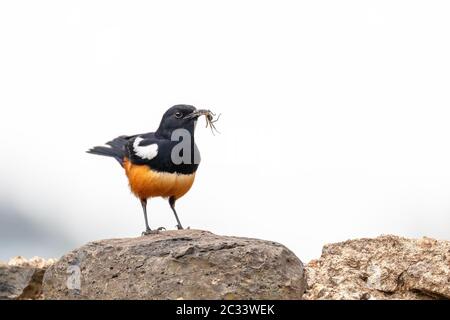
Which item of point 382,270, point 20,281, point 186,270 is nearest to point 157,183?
point 20,281

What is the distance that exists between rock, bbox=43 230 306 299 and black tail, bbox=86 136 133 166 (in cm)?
240

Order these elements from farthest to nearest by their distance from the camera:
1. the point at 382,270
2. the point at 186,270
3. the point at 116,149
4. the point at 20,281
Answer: the point at 116,149, the point at 20,281, the point at 382,270, the point at 186,270

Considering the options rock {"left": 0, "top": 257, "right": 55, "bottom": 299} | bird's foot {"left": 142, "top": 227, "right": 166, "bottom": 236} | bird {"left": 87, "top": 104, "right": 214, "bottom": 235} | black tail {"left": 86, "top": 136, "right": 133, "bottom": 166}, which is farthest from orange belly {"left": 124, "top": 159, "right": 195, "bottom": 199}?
rock {"left": 0, "top": 257, "right": 55, "bottom": 299}

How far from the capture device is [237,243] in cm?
859

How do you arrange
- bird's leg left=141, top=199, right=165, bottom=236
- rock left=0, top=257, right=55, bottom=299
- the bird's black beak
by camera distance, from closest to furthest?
rock left=0, top=257, right=55, bottom=299 < bird's leg left=141, top=199, right=165, bottom=236 < the bird's black beak

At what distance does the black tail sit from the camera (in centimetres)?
1121

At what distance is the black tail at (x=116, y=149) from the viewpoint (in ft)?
36.8

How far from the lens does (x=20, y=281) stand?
9.36 m

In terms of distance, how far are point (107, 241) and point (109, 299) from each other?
2.94ft

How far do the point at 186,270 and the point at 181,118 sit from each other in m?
2.81

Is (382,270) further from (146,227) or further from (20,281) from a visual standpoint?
(20,281)

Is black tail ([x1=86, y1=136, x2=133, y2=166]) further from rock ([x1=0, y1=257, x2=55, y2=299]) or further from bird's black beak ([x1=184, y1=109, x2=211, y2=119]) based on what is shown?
rock ([x1=0, y1=257, x2=55, y2=299])
